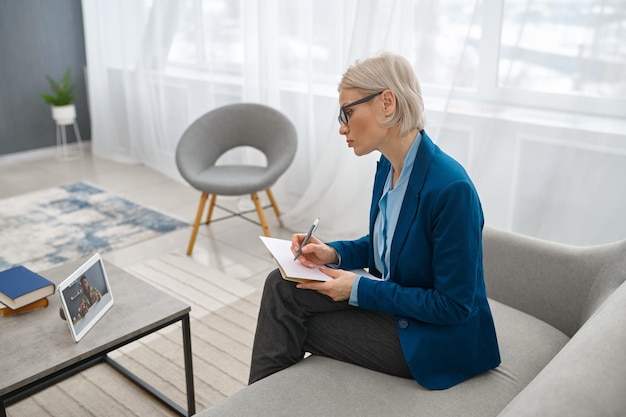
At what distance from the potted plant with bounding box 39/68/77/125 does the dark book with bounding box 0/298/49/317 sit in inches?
155

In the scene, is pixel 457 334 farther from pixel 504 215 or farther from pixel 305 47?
pixel 305 47

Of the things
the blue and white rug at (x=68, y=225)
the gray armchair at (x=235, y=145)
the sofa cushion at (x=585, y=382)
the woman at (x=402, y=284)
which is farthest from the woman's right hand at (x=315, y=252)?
the blue and white rug at (x=68, y=225)

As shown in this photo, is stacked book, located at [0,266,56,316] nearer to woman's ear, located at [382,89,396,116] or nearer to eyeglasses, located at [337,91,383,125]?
eyeglasses, located at [337,91,383,125]

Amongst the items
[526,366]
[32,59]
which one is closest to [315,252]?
[526,366]

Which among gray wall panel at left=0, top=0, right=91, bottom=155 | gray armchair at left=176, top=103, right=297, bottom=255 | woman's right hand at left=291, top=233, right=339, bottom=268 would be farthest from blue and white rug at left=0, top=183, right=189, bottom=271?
woman's right hand at left=291, top=233, right=339, bottom=268

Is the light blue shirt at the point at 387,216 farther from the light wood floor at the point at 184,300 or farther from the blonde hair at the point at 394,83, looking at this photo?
the light wood floor at the point at 184,300

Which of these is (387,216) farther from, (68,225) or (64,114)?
(64,114)

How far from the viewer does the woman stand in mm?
1476

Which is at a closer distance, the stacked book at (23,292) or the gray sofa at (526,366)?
the gray sofa at (526,366)

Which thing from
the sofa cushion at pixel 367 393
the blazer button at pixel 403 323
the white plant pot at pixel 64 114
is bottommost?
the sofa cushion at pixel 367 393

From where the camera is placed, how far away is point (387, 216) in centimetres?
168

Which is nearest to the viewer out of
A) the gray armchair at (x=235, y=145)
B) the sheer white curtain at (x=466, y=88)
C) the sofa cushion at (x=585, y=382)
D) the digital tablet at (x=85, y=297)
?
the sofa cushion at (x=585, y=382)

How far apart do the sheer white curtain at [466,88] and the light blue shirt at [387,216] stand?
1062 millimetres

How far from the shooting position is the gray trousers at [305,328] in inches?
65.0
